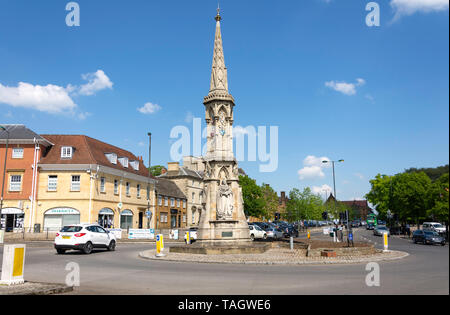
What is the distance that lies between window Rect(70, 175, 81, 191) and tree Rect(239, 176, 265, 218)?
4191 centimetres

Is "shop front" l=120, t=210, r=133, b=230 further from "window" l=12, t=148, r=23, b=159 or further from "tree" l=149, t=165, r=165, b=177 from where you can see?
"tree" l=149, t=165, r=165, b=177

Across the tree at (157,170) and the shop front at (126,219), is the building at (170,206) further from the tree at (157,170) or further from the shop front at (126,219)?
the tree at (157,170)

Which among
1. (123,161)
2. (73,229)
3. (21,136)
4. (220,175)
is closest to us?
(73,229)

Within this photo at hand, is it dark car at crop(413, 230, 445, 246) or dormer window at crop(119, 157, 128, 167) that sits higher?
dormer window at crop(119, 157, 128, 167)

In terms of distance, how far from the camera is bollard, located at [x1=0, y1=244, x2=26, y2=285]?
8766mm

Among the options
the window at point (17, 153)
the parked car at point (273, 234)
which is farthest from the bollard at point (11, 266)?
the window at point (17, 153)

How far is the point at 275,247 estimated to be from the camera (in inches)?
931

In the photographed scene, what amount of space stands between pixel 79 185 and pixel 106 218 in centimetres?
527

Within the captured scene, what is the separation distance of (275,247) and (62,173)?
27210mm

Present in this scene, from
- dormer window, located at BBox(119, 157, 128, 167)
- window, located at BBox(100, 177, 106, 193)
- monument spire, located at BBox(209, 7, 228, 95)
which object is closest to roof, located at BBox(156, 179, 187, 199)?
dormer window, located at BBox(119, 157, 128, 167)

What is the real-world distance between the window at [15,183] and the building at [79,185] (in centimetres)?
210

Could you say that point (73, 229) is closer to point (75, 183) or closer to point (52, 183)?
point (75, 183)

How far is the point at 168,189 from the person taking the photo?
61.6 metres

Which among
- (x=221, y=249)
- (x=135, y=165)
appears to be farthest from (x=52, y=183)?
(x=221, y=249)
